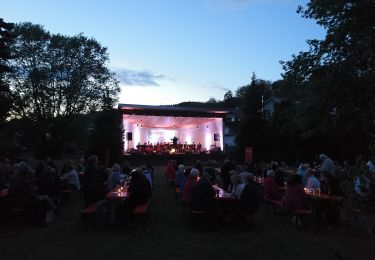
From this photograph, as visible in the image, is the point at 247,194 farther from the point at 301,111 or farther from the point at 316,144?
the point at 316,144

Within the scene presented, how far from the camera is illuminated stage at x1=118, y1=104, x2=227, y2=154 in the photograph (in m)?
29.8

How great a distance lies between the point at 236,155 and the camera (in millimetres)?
25109

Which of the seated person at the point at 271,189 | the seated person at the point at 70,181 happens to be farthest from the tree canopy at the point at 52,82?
the seated person at the point at 271,189

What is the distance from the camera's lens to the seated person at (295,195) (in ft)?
27.3

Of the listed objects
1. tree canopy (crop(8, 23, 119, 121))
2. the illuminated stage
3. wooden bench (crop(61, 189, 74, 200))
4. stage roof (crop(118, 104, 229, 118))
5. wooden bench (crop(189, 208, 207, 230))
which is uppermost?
tree canopy (crop(8, 23, 119, 121))

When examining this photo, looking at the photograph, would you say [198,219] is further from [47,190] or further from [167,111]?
[167,111]

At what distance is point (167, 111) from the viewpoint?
30219mm

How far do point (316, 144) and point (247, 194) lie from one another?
59.5 ft

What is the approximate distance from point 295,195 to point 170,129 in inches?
1014

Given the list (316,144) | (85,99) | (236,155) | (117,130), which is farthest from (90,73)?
(316,144)

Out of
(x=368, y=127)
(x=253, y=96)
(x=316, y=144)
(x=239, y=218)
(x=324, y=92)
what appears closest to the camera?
(x=239, y=218)

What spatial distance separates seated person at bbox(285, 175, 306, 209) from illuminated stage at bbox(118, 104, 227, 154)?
21.4 meters

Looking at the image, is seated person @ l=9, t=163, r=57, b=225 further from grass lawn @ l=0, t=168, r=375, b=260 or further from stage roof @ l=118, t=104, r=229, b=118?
stage roof @ l=118, t=104, r=229, b=118

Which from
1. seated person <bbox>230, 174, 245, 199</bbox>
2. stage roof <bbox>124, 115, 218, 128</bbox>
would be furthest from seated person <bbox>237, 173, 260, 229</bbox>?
stage roof <bbox>124, 115, 218, 128</bbox>
